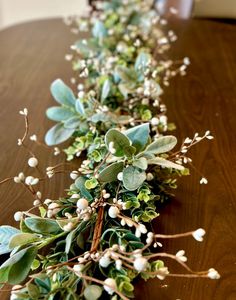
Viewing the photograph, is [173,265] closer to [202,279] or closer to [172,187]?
[202,279]

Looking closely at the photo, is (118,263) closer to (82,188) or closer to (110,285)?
(110,285)

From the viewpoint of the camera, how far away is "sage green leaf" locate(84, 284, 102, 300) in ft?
1.65

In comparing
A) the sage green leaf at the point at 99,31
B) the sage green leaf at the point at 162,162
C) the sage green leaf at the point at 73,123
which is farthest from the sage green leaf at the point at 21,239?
the sage green leaf at the point at 99,31

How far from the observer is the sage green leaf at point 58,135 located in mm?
867

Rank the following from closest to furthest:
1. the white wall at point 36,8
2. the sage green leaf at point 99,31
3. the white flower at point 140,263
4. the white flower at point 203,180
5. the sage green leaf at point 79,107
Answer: the white flower at point 140,263
the white flower at point 203,180
the sage green leaf at point 79,107
the sage green leaf at point 99,31
the white wall at point 36,8

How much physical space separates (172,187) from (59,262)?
10.5 inches

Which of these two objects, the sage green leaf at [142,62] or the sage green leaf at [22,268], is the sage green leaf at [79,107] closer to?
the sage green leaf at [142,62]

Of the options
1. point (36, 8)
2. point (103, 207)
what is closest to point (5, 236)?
point (103, 207)

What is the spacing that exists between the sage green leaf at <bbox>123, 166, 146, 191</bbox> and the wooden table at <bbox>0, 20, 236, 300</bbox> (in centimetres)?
11

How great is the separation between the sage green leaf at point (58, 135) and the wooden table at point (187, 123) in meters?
0.03

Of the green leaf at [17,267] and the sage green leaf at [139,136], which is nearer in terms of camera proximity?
the green leaf at [17,267]

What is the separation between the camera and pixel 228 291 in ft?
1.89

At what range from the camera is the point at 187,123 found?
998mm

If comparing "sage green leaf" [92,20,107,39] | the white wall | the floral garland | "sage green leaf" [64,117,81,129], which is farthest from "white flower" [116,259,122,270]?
the white wall
